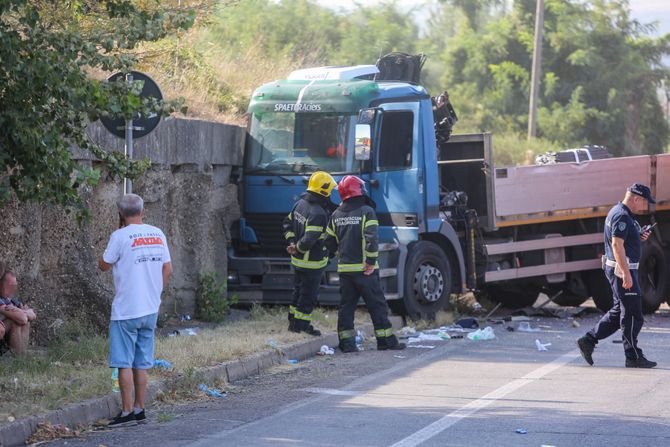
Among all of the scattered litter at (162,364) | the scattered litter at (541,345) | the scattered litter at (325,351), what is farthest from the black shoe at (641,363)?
the scattered litter at (162,364)

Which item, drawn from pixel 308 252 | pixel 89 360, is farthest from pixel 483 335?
pixel 89 360

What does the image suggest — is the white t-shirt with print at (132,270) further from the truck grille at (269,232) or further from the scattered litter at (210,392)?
the truck grille at (269,232)

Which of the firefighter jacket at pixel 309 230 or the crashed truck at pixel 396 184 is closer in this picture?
the firefighter jacket at pixel 309 230

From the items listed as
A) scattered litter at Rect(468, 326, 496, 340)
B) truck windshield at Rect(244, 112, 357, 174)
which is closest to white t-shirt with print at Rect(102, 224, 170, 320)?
truck windshield at Rect(244, 112, 357, 174)

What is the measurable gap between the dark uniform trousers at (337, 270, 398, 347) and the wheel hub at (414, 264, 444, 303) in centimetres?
195

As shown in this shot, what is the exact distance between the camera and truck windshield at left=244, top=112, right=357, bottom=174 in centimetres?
1342

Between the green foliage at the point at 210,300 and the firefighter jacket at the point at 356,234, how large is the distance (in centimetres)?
232

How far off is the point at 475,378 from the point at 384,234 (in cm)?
400

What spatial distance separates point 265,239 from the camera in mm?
13898

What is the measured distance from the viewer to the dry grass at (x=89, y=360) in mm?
8047

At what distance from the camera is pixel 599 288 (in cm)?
1628

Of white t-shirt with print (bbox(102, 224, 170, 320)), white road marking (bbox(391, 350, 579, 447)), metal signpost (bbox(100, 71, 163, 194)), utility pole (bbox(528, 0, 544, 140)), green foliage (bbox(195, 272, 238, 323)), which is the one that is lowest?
white road marking (bbox(391, 350, 579, 447))

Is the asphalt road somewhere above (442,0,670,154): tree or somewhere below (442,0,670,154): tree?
below

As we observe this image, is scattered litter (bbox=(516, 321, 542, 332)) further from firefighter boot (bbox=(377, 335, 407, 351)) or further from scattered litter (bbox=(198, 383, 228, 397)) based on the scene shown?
scattered litter (bbox=(198, 383, 228, 397))
